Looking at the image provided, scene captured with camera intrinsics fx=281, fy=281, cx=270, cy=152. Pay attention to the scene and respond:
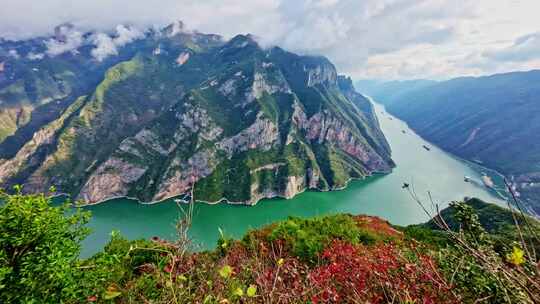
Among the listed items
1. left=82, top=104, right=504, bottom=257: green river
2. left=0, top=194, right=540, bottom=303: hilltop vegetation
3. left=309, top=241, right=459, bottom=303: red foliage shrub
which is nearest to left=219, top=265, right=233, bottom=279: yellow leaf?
left=0, top=194, right=540, bottom=303: hilltop vegetation

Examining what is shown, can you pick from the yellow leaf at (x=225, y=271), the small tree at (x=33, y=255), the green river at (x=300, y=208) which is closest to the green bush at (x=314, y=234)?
the small tree at (x=33, y=255)

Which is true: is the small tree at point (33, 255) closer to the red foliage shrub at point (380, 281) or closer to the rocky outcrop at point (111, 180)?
the red foliage shrub at point (380, 281)

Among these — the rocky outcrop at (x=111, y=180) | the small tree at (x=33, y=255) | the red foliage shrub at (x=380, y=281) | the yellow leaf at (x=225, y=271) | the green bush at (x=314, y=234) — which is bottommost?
the rocky outcrop at (x=111, y=180)

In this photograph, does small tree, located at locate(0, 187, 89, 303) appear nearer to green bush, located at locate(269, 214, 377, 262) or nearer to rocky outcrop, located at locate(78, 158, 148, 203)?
green bush, located at locate(269, 214, 377, 262)

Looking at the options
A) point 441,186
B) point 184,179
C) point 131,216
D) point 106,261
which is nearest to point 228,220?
point 131,216

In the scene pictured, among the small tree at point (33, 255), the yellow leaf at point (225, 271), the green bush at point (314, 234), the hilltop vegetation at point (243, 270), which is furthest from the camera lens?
the green bush at point (314, 234)

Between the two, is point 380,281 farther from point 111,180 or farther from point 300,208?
point 111,180

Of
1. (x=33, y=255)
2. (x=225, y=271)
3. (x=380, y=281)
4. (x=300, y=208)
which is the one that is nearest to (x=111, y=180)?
(x=300, y=208)

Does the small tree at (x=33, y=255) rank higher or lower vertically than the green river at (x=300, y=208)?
higher
